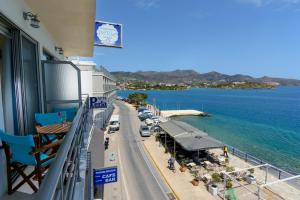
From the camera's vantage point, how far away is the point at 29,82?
4352mm

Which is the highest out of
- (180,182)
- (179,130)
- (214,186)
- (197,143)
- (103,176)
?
(103,176)

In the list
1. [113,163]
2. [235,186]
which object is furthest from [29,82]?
[235,186]

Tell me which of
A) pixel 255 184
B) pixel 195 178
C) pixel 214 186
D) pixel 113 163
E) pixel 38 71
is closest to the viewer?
pixel 38 71

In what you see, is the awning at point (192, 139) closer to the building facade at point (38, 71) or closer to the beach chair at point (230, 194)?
the beach chair at point (230, 194)

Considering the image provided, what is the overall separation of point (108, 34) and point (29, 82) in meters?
5.07

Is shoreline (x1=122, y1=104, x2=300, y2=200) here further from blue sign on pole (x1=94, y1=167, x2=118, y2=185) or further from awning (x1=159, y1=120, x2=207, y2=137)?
blue sign on pole (x1=94, y1=167, x2=118, y2=185)

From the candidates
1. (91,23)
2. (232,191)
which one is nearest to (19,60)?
(91,23)

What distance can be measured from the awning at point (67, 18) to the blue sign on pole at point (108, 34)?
0.58m

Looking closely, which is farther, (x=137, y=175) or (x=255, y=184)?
(x=137, y=175)

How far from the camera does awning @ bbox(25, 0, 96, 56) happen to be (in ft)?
14.3

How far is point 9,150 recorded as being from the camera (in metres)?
2.53

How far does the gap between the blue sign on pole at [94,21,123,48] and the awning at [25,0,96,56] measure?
0.58m

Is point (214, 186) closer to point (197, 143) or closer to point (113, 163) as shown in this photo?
point (197, 143)

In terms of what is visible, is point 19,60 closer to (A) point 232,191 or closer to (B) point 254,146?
(A) point 232,191
